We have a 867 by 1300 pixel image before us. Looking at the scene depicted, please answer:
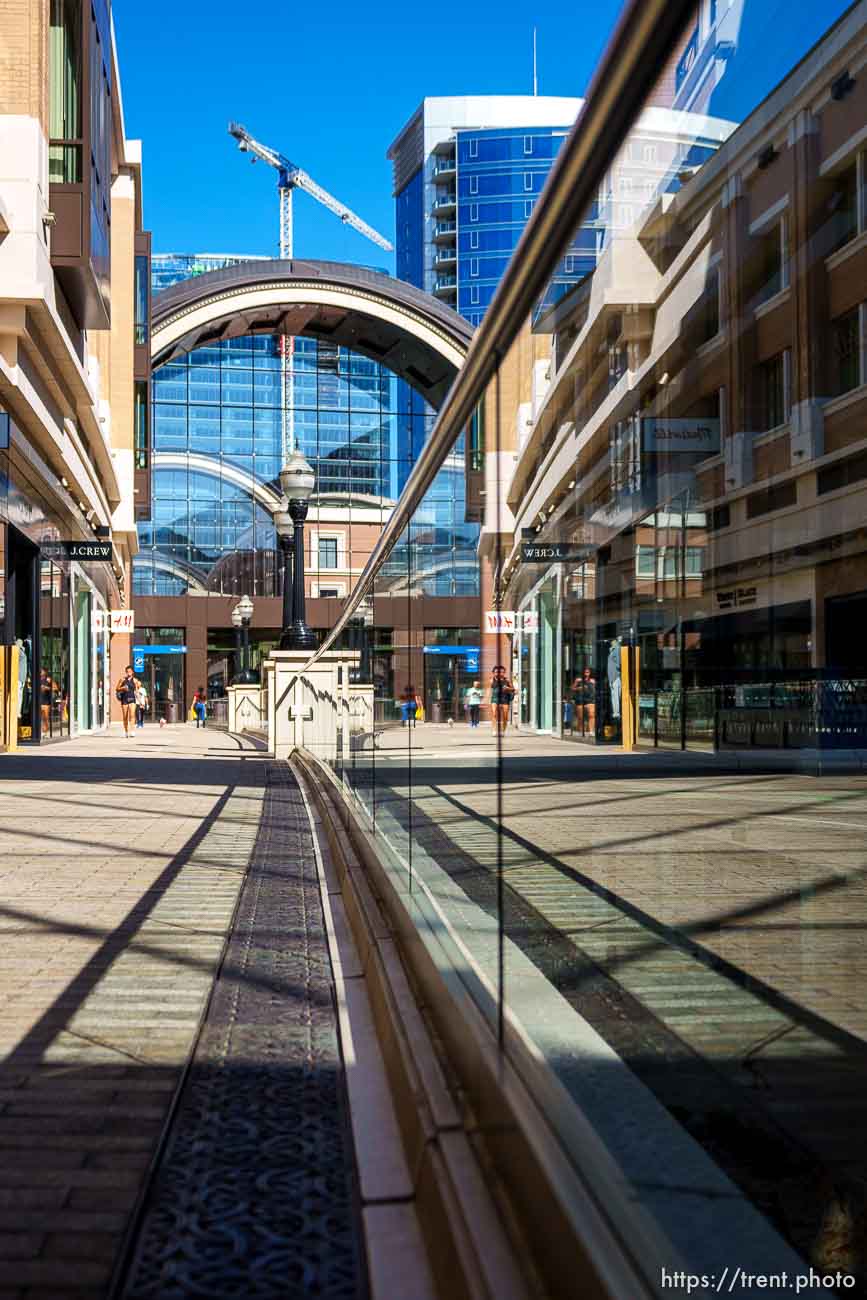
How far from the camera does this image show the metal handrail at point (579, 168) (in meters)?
1.73

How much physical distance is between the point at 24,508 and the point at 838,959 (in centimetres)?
2328

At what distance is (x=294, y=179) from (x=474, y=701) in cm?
16878

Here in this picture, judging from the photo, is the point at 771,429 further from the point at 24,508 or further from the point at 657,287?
the point at 24,508

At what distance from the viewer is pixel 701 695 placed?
2.37 m

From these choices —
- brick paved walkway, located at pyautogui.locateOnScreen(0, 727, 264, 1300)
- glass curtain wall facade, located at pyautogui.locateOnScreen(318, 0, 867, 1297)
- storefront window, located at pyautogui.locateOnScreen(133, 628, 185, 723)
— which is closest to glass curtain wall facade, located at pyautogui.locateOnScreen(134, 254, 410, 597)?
storefront window, located at pyautogui.locateOnScreen(133, 628, 185, 723)

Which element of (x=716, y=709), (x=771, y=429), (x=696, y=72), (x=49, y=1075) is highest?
(x=696, y=72)

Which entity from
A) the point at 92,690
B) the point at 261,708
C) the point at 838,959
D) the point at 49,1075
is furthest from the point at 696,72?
the point at 92,690

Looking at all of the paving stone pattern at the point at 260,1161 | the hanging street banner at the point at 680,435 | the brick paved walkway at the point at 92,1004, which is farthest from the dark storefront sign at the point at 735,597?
the brick paved walkway at the point at 92,1004

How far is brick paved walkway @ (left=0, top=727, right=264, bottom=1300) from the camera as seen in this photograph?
262cm

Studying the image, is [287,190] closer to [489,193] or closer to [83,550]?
[489,193]

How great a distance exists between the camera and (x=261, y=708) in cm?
3244

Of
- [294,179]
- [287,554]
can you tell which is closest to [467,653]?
[287,554]

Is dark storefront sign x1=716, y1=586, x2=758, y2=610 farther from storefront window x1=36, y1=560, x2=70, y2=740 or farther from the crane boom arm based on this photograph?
the crane boom arm

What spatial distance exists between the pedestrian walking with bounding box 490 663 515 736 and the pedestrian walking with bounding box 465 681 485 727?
108mm
